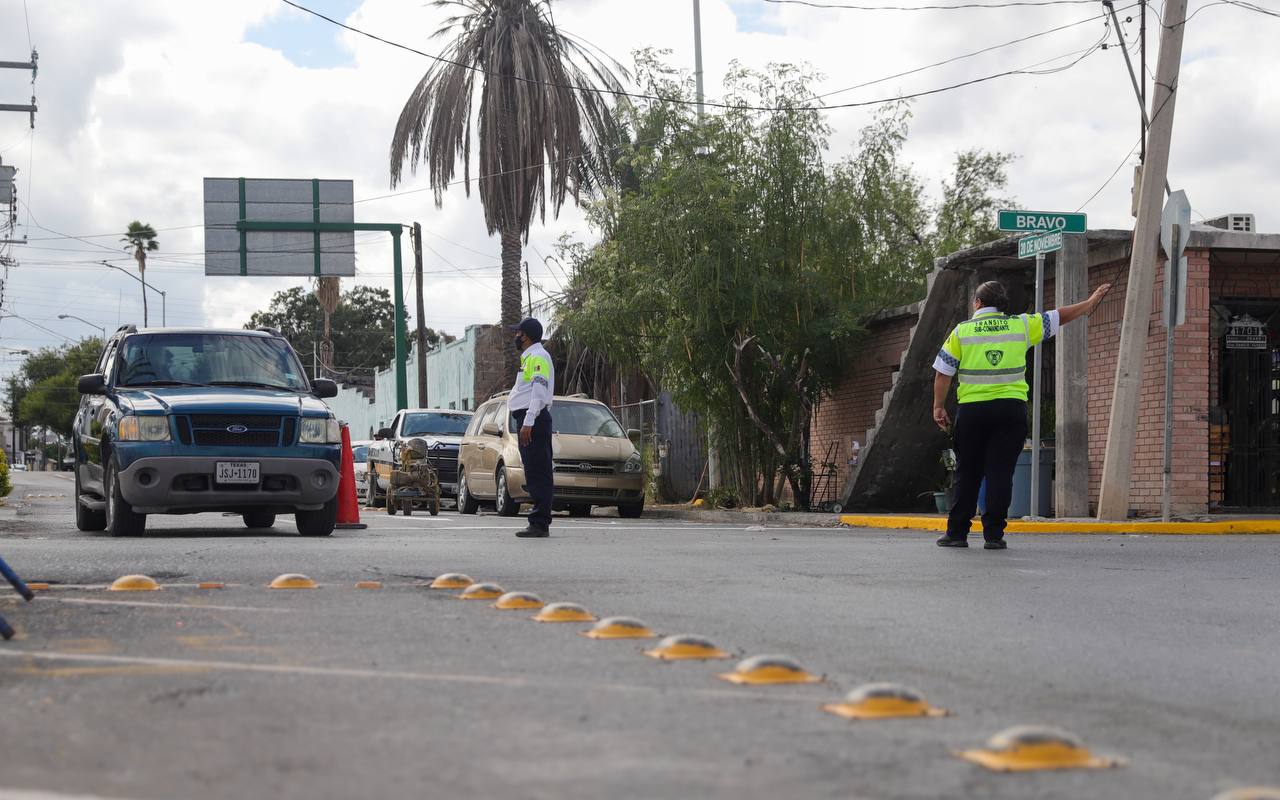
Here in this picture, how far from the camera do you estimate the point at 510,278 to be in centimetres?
3116

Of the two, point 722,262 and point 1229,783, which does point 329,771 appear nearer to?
point 1229,783

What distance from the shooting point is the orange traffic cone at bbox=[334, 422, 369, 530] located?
1504 centimetres

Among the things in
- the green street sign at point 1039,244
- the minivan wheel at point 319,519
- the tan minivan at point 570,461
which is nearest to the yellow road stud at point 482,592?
the minivan wheel at point 319,519

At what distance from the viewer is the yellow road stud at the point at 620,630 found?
19.4ft

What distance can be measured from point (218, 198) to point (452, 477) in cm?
1076

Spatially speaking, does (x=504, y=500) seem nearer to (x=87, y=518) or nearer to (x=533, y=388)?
(x=87, y=518)

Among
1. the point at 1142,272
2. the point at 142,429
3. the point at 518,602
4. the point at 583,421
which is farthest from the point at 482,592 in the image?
the point at 583,421

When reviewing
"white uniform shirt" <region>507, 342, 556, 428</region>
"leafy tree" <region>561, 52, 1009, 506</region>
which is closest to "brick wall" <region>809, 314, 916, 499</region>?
"leafy tree" <region>561, 52, 1009, 506</region>

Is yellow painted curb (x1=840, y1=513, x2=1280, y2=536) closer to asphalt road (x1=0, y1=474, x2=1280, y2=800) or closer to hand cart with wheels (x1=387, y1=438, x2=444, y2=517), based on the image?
asphalt road (x1=0, y1=474, x2=1280, y2=800)

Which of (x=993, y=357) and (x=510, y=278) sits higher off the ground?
(x=510, y=278)

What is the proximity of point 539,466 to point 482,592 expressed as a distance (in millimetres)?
5557

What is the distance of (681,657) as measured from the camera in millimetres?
5336

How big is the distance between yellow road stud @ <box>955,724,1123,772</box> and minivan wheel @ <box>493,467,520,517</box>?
16568mm

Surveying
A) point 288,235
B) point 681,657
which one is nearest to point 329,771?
point 681,657
